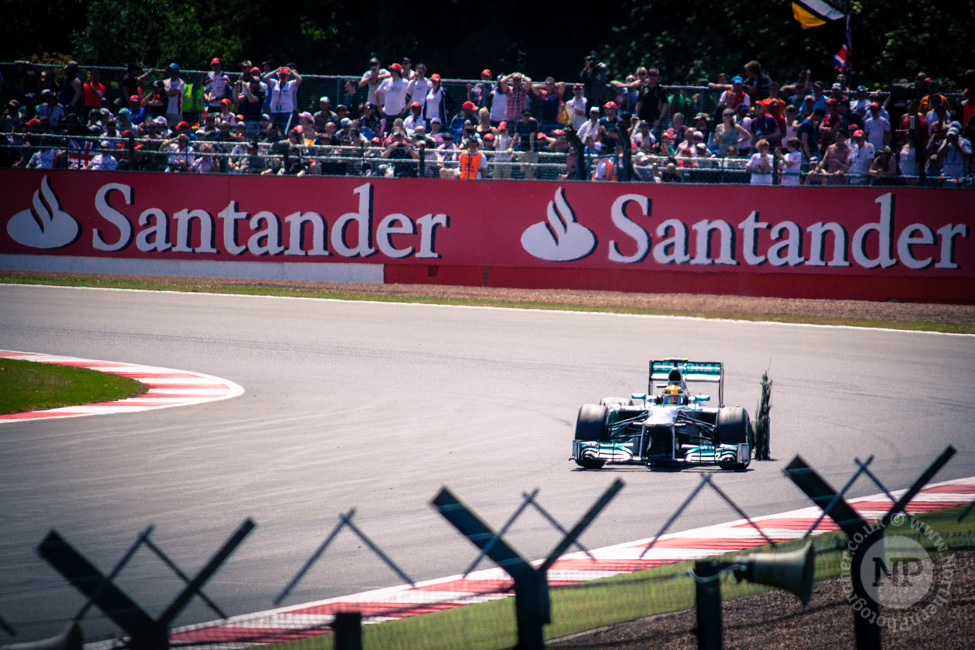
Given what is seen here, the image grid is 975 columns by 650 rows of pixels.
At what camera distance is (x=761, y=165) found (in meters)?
21.1

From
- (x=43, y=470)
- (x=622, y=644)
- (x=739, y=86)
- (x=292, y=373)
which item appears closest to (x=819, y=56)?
(x=739, y=86)

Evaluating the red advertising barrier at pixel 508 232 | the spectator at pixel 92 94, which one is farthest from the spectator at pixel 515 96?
the spectator at pixel 92 94

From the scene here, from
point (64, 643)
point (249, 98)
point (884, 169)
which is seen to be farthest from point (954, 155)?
point (64, 643)

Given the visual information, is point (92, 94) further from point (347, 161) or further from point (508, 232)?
point (508, 232)

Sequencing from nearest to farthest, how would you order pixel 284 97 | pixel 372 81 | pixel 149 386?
pixel 149 386 < pixel 284 97 < pixel 372 81

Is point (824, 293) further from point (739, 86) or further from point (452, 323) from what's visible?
point (452, 323)

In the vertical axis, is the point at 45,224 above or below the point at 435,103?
below

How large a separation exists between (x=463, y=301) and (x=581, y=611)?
1574 cm

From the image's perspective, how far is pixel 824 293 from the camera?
21219mm

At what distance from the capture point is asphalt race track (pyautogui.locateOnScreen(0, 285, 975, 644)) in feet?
22.4

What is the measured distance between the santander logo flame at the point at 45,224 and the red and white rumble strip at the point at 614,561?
17.8 metres

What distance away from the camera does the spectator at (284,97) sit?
24.4m

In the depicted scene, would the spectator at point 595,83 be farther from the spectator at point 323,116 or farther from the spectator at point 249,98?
the spectator at point 249,98

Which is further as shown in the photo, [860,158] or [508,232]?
[508,232]
